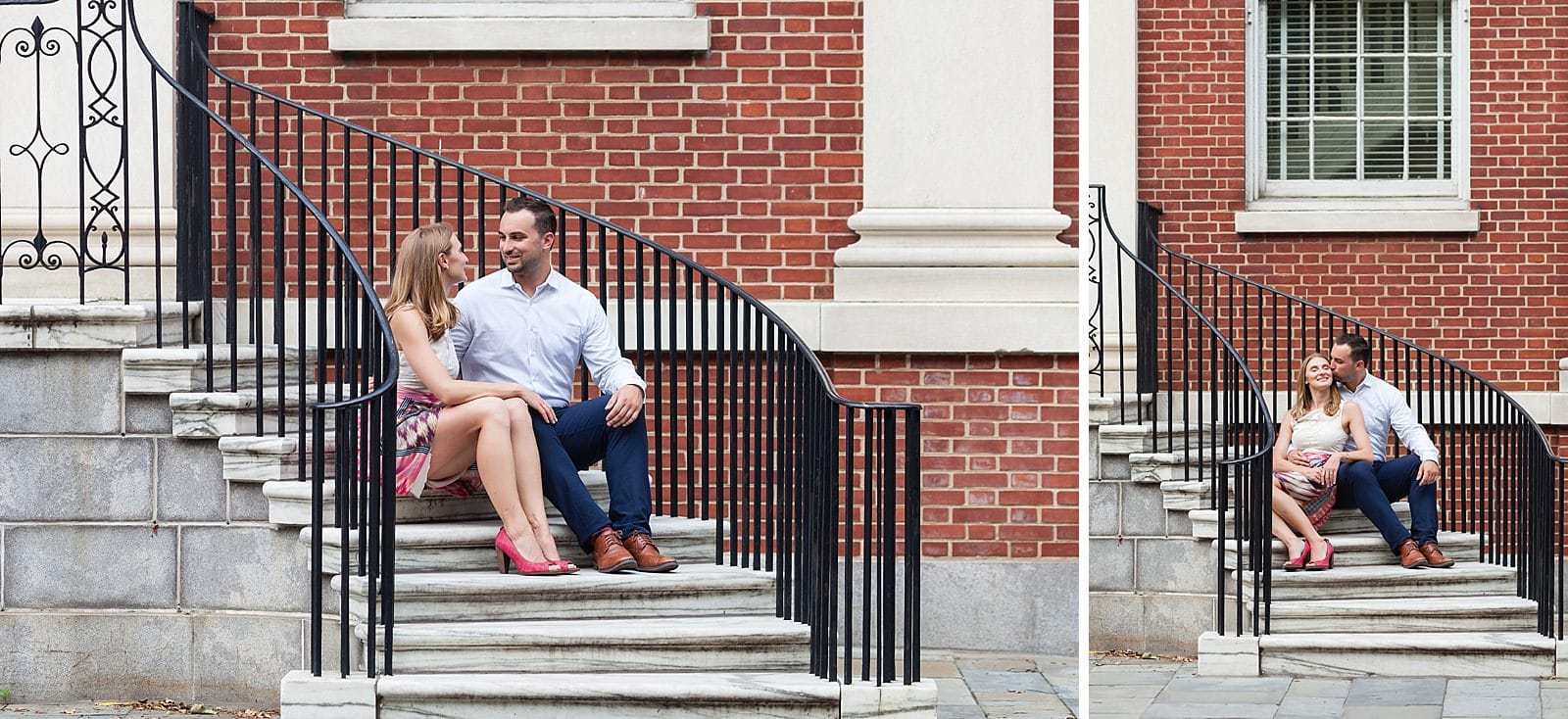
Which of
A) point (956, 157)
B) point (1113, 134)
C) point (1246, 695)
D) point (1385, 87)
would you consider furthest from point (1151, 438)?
point (1385, 87)

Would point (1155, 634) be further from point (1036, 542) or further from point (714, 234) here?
point (714, 234)

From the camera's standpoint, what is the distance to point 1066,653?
290 inches

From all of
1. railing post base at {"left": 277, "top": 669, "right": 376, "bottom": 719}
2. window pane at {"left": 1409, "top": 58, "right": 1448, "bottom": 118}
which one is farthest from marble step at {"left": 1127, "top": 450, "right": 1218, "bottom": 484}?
window pane at {"left": 1409, "top": 58, "right": 1448, "bottom": 118}

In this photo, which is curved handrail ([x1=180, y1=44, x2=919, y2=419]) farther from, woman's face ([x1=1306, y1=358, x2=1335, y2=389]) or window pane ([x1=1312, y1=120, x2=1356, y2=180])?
window pane ([x1=1312, y1=120, x2=1356, y2=180])

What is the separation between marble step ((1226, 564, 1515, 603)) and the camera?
497 cm

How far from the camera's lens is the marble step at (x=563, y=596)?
5.53 m

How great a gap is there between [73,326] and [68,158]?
4.89 feet

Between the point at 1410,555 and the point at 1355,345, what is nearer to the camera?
the point at 1410,555

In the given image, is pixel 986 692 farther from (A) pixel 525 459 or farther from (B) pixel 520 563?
(A) pixel 525 459

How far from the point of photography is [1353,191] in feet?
27.0

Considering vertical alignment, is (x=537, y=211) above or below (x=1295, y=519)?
above

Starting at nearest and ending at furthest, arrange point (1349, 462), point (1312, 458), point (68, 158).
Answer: point (1349, 462) → point (1312, 458) → point (68, 158)

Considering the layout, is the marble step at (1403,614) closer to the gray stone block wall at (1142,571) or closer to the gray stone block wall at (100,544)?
the gray stone block wall at (1142,571)

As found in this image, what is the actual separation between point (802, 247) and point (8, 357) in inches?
123
